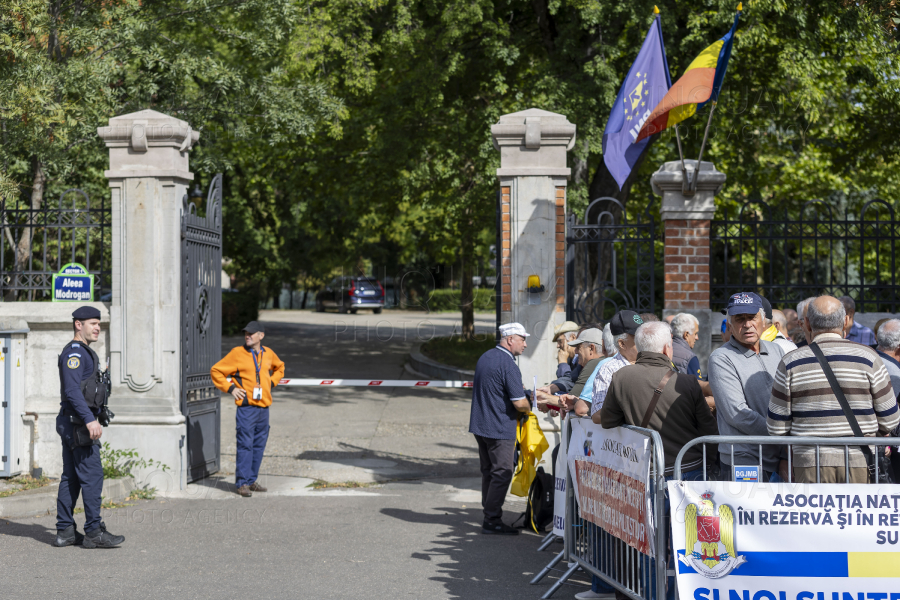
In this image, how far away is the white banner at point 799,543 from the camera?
4.16m

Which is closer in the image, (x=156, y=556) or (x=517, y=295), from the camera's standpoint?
(x=156, y=556)

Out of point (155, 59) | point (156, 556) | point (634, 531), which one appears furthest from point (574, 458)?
point (155, 59)

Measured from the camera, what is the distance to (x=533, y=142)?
861 cm

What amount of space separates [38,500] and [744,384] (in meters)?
6.08

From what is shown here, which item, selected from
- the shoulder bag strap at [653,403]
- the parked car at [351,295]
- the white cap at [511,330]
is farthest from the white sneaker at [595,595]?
the parked car at [351,295]

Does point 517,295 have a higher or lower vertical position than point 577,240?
lower

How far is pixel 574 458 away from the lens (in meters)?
5.72

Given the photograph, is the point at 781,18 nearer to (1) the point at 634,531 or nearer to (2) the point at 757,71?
(2) the point at 757,71

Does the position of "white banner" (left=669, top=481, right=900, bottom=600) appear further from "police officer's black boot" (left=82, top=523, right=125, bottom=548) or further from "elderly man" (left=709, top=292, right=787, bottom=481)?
"police officer's black boot" (left=82, top=523, right=125, bottom=548)

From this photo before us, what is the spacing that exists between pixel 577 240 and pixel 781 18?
21.9ft

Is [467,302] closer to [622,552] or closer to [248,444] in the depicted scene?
[248,444]

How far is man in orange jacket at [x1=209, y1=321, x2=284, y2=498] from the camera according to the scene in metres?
8.51

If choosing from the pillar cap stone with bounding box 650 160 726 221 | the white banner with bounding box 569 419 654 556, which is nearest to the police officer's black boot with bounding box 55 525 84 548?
the white banner with bounding box 569 419 654 556

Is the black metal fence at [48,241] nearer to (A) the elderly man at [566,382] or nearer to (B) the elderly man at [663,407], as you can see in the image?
(A) the elderly man at [566,382]
